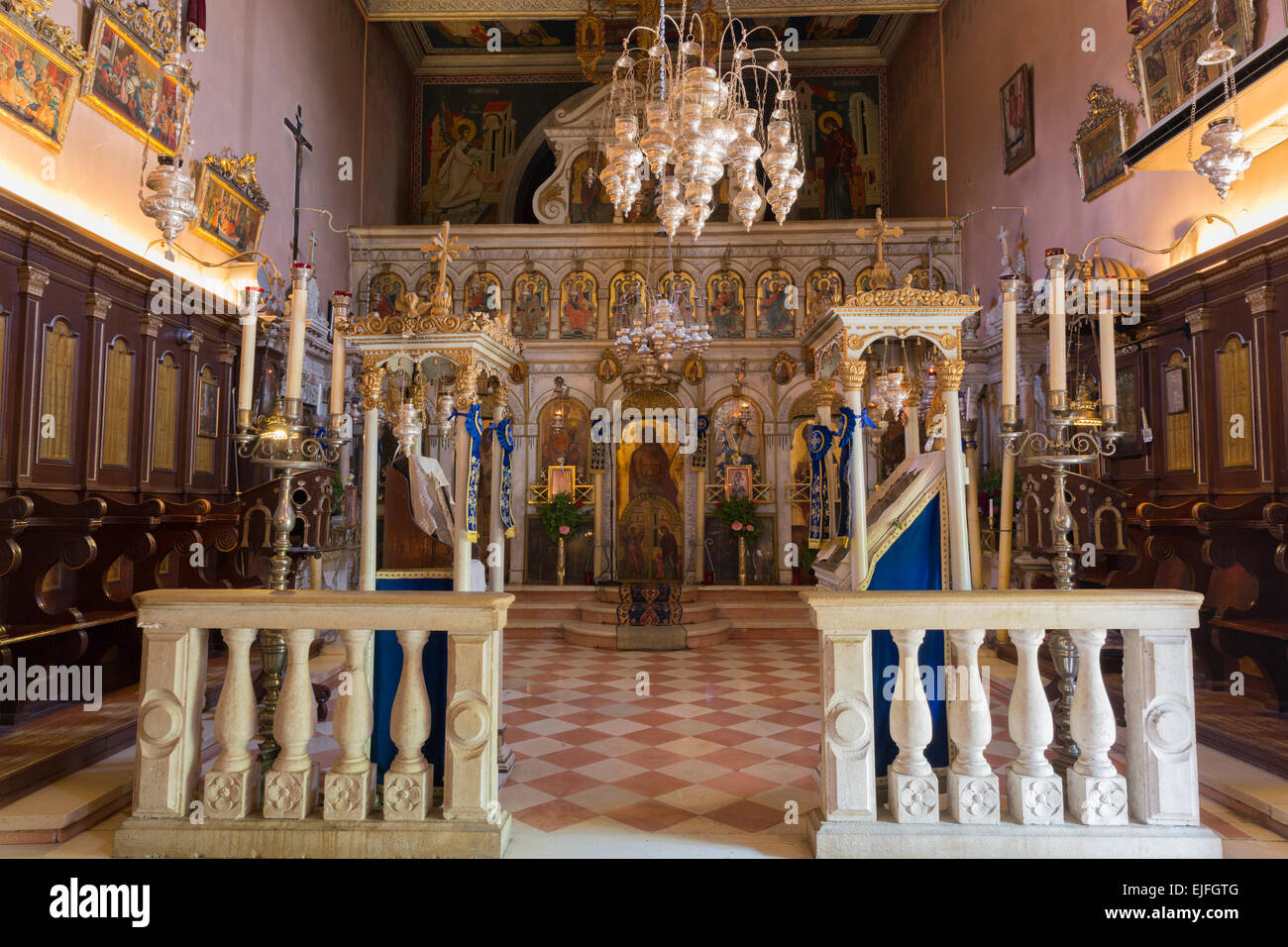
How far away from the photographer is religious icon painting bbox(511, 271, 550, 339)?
1277 centimetres

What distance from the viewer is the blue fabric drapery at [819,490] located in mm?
4184

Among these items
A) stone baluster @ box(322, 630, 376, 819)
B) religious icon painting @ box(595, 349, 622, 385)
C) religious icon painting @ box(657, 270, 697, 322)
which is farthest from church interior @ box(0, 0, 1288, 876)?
religious icon painting @ box(595, 349, 622, 385)

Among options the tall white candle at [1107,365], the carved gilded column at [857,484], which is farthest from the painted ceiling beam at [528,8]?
the tall white candle at [1107,365]

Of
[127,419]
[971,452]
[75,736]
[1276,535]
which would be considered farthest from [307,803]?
[971,452]

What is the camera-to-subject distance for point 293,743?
3029 millimetres

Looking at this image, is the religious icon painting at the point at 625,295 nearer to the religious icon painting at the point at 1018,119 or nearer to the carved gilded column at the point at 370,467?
the religious icon painting at the point at 1018,119

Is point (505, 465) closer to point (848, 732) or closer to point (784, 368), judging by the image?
point (848, 732)

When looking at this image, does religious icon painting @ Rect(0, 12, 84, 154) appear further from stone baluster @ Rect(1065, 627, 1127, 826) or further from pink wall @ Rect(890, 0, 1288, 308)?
pink wall @ Rect(890, 0, 1288, 308)

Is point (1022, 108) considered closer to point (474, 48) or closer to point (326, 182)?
point (326, 182)

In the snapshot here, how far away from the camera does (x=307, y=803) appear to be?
3021mm

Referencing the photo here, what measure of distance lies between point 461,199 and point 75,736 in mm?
13414

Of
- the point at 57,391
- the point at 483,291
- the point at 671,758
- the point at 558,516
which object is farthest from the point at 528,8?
the point at 671,758

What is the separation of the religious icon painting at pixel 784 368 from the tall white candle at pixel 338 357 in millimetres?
9127

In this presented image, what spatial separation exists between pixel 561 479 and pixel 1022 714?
32.6 ft
